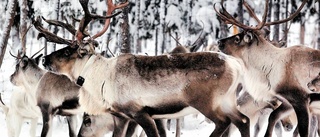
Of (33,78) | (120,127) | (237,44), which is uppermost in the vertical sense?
(237,44)

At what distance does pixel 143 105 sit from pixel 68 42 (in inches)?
58.7

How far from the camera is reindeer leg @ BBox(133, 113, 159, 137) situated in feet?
20.5

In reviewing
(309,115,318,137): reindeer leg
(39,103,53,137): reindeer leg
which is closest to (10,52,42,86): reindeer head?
(39,103,53,137): reindeer leg

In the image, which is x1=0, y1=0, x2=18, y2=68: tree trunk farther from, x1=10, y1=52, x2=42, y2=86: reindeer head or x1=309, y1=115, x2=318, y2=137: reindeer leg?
x1=309, y1=115, x2=318, y2=137: reindeer leg

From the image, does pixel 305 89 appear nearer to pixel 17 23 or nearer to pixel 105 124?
pixel 105 124

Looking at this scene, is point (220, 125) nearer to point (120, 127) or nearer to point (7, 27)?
point (120, 127)

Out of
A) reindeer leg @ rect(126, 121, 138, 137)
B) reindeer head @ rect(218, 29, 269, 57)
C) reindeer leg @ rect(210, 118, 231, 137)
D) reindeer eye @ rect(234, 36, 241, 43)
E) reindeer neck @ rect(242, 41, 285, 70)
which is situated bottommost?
reindeer leg @ rect(126, 121, 138, 137)

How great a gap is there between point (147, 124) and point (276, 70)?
197 cm

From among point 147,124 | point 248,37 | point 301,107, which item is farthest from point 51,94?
A: point 301,107

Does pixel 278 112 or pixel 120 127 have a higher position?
pixel 278 112

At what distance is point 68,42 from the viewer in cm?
703

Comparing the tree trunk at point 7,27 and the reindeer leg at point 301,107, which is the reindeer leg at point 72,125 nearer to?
the reindeer leg at point 301,107

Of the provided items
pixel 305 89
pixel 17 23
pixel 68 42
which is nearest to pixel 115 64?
A: pixel 68 42

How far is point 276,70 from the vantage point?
6914 mm
